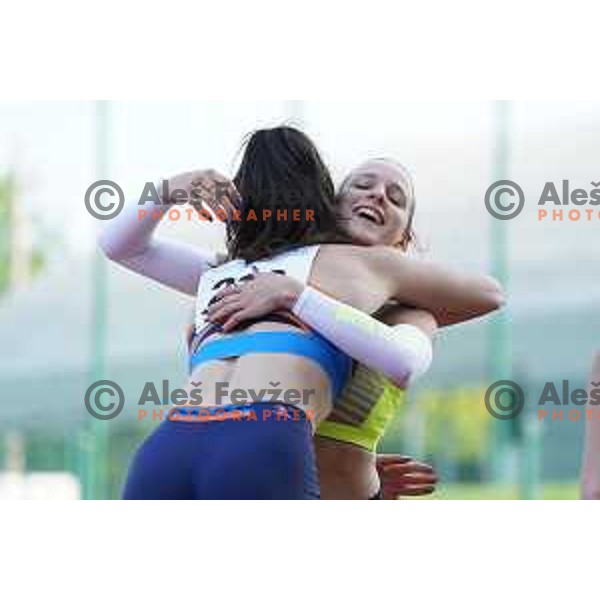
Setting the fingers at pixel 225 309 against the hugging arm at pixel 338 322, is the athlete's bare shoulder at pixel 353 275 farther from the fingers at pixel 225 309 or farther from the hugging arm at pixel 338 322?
the fingers at pixel 225 309

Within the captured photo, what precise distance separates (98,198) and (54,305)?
11.8 metres

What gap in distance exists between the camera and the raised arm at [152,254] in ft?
8.93

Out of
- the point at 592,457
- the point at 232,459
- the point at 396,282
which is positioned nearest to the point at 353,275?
the point at 396,282

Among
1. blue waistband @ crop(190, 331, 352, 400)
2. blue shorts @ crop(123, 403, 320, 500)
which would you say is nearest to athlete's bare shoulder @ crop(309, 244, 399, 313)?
blue waistband @ crop(190, 331, 352, 400)

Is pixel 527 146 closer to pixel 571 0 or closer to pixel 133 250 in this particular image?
pixel 571 0

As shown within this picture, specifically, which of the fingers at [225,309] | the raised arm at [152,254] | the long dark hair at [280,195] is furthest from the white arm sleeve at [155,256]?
the fingers at [225,309]

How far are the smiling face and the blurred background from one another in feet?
24.8

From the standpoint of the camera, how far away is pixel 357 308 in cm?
250

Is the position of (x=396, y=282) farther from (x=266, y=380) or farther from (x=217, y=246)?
(x=217, y=246)

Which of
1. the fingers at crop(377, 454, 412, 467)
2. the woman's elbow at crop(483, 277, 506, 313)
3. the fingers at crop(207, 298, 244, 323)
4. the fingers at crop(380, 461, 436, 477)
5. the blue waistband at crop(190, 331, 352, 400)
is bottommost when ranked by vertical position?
the fingers at crop(380, 461, 436, 477)

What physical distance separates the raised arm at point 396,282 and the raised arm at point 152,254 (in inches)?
11.3

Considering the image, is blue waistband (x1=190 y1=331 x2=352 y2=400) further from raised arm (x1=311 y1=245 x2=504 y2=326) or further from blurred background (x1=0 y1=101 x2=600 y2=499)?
blurred background (x1=0 y1=101 x2=600 y2=499)

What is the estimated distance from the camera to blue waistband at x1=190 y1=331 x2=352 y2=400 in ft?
7.86

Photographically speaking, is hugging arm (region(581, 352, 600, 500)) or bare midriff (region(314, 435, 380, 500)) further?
bare midriff (region(314, 435, 380, 500))
